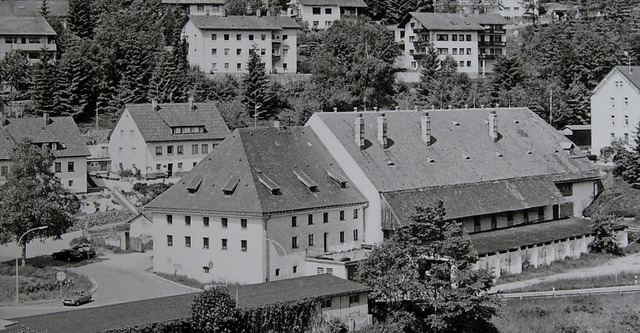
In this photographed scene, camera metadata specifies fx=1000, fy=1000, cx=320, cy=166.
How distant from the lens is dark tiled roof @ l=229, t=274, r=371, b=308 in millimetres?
48312

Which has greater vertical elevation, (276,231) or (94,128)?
(94,128)

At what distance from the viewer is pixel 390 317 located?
5159cm

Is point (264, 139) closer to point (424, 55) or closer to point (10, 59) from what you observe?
point (10, 59)

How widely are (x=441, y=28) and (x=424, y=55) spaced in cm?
445

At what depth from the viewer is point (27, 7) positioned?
128 metres

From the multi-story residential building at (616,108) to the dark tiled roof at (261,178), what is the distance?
35108 millimetres

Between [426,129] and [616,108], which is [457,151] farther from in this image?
[616,108]

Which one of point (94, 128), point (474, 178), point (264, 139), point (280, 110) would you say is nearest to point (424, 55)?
Answer: point (280, 110)

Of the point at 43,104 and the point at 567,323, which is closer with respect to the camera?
the point at 567,323

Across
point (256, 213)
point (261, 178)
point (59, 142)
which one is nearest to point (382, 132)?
point (261, 178)

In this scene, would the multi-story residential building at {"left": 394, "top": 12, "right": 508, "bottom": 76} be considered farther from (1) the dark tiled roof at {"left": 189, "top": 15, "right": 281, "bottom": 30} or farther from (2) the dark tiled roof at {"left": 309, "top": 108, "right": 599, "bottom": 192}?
(2) the dark tiled roof at {"left": 309, "top": 108, "right": 599, "bottom": 192}

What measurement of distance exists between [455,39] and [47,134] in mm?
57916

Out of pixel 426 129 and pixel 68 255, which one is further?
pixel 426 129

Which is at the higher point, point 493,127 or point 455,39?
point 455,39
